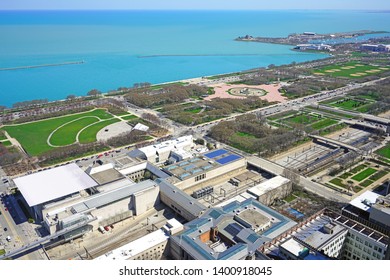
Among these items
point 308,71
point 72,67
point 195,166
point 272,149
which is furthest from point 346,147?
point 72,67

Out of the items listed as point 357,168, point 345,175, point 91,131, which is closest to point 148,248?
point 345,175

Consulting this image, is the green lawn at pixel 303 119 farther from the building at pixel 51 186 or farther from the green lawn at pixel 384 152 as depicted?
the building at pixel 51 186

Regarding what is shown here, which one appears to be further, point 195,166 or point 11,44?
point 11,44

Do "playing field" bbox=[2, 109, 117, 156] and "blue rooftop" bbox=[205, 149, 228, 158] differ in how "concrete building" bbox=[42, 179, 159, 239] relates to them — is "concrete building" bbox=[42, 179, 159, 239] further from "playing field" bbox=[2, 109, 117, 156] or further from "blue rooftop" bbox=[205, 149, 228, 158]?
"playing field" bbox=[2, 109, 117, 156]

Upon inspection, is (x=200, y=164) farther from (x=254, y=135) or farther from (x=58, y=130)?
(x=58, y=130)
